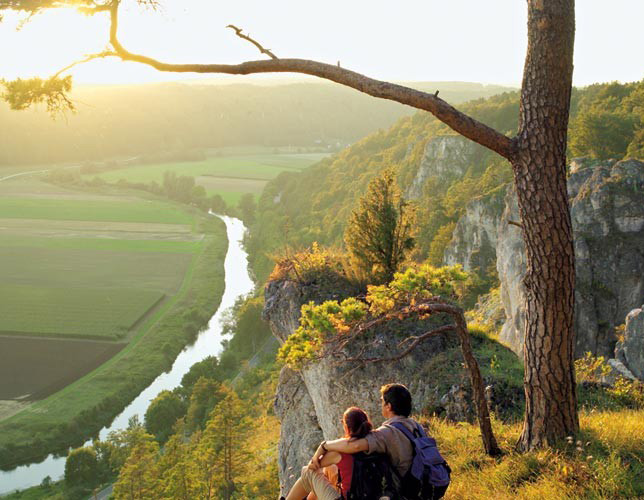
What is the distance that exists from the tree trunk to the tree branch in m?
0.33

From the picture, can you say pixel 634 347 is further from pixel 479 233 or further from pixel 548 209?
pixel 479 233

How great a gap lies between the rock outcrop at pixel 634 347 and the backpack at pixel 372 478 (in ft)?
32.4

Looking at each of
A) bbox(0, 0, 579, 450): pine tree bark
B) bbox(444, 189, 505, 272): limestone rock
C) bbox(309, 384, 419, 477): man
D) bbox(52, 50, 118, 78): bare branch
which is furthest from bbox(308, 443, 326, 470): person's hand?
bbox(444, 189, 505, 272): limestone rock

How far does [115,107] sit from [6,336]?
147 metres

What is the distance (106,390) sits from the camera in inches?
1726

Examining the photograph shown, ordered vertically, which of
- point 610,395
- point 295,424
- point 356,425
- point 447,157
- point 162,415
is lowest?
point 162,415

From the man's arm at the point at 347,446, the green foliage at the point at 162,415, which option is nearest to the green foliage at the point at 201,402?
the green foliage at the point at 162,415

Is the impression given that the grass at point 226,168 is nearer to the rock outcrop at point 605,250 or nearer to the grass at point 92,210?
the grass at point 92,210

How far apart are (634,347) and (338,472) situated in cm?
1024

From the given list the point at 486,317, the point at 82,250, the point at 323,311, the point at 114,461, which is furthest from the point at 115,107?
the point at 323,311

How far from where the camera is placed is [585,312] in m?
18.8

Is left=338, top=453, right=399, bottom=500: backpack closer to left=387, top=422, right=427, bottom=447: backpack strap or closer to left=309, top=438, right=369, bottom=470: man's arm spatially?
left=309, top=438, right=369, bottom=470: man's arm

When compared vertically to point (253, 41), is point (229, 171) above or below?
below

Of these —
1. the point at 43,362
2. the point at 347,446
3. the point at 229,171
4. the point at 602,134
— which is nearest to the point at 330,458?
the point at 347,446
